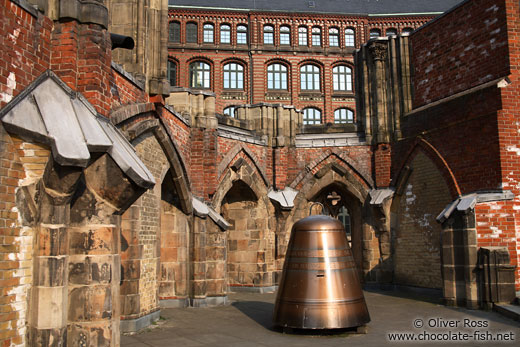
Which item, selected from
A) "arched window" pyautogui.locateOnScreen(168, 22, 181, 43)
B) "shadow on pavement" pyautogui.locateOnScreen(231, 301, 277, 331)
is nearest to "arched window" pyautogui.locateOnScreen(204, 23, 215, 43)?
"arched window" pyautogui.locateOnScreen(168, 22, 181, 43)

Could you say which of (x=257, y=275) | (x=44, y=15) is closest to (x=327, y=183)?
(x=257, y=275)

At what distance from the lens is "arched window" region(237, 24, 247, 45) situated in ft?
113

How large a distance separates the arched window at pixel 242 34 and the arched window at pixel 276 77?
94.1 inches

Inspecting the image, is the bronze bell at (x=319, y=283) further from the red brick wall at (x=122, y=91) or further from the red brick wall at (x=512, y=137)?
the red brick wall at (x=512, y=137)

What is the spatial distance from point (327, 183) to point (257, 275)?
12.6 ft

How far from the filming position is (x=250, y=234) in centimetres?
1666

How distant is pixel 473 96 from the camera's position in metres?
13.5

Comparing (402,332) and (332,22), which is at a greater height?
(332,22)

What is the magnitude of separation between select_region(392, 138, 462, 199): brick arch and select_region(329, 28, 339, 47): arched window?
2080cm

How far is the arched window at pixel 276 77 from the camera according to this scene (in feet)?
112

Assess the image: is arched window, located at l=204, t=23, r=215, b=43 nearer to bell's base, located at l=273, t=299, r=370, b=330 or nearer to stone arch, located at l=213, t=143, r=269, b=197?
stone arch, located at l=213, t=143, r=269, b=197

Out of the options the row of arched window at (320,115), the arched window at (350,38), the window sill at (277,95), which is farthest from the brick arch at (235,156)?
the arched window at (350,38)

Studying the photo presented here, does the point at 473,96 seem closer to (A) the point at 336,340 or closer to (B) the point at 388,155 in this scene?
(B) the point at 388,155

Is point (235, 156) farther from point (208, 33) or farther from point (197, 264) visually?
point (208, 33)
